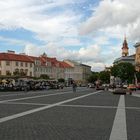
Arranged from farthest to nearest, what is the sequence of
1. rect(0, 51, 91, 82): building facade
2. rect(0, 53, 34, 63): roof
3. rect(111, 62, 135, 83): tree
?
rect(111, 62, 135, 83): tree, rect(0, 53, 34, 63): roof, rect(0, 51, 91, 82): building facade

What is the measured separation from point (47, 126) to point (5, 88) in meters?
54.8

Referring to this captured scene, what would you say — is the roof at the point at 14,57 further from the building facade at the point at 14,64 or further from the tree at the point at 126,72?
the tree at the point at 126,72

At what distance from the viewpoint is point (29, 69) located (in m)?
150

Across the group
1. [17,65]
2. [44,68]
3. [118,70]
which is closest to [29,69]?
[17,65]

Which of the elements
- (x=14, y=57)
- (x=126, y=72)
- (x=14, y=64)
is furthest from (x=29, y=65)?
(x=126, y=72)

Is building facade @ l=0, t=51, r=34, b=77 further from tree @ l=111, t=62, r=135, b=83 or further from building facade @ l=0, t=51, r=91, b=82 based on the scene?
tree @ l=111, t=62, r=135, b=83

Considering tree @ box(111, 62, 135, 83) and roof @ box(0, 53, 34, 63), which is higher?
roof @ box(0, 53, 34, 63)

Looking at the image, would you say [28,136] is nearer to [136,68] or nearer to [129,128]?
[129,128]

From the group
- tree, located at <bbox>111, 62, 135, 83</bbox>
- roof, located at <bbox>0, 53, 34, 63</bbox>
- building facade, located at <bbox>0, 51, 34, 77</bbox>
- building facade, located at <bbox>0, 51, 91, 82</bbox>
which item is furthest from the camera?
tree, located at <bbox>111, 62, 135, 83</bbox>

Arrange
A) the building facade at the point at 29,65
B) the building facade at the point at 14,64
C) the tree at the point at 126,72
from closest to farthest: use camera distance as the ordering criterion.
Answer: the building facade at the point at 14,64, the building facade at the point at 29,65, the tree at the point at 126,72

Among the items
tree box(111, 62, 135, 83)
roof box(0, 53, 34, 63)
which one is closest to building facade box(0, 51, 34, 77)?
roof box(0, 53, 34, 63)

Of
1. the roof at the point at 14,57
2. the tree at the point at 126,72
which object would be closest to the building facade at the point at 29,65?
the roof at the point at 14,57

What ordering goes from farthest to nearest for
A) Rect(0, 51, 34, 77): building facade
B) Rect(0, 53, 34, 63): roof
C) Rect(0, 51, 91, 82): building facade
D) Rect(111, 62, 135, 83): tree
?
Rect(111, 62, 135, 83): tree
Rect(0, 53, 34, 63): roof
Rect(0, 51, 91, 82): building facade
Rect(0, 51, 34, 77): building facade

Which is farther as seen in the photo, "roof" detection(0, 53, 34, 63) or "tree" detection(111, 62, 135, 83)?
"tree" detection(111, 62, 135, 83)
